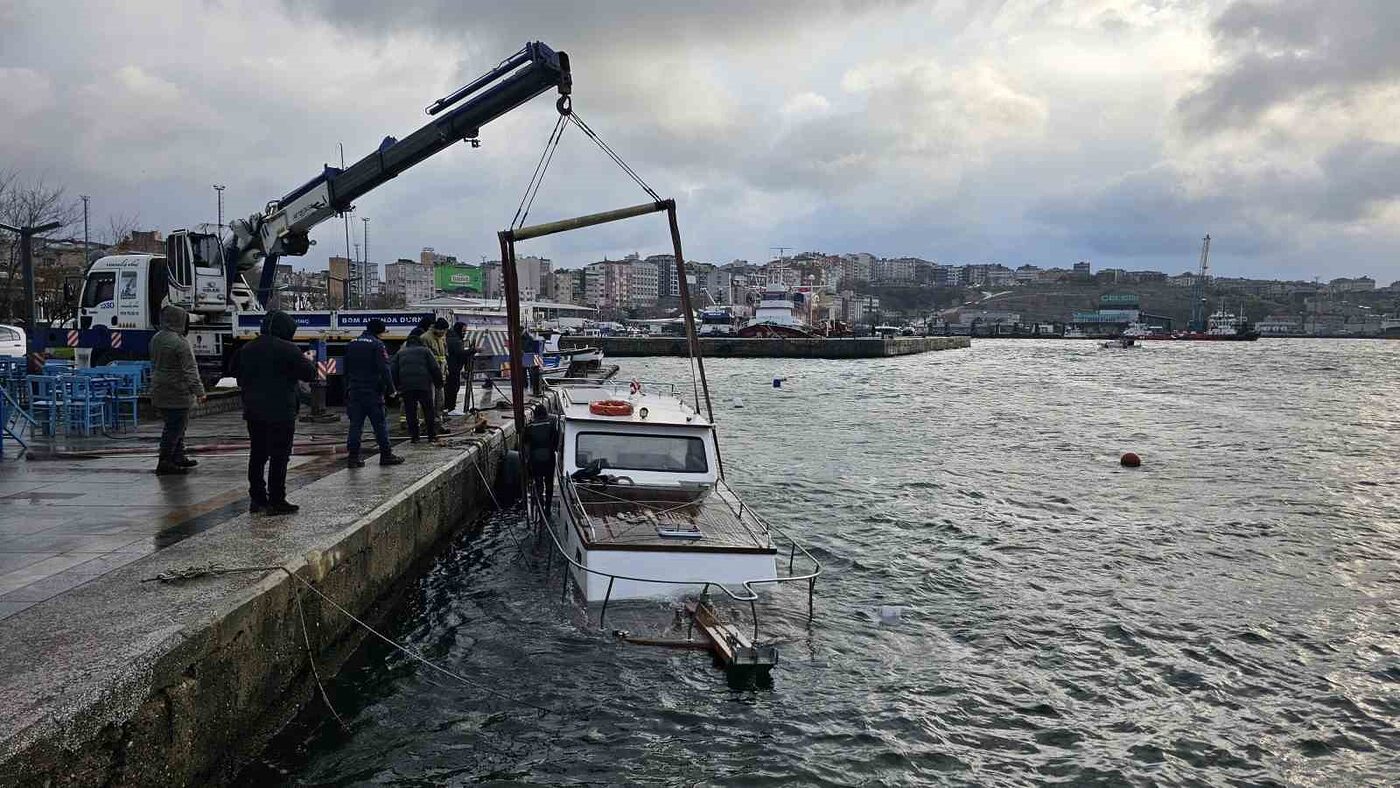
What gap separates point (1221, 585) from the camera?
451 inches

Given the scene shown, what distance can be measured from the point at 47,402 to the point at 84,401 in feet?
1.53

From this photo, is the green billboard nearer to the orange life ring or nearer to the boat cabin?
the orange life ring

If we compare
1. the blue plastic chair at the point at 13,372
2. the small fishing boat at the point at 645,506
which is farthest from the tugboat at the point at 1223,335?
the blue plastic chair at the point at 13,372

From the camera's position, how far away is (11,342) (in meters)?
25.2

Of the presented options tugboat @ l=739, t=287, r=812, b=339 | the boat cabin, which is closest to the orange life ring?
the boat cabin

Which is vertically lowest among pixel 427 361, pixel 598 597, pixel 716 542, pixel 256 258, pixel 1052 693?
pixel 1052 693

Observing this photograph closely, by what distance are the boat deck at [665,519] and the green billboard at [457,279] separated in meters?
126

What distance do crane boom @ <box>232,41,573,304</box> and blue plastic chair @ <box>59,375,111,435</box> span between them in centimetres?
716

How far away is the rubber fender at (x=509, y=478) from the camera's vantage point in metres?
13.5

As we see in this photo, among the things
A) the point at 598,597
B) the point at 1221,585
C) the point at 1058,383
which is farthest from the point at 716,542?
the point at 1058,383

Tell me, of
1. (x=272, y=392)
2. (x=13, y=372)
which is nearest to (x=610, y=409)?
(x=272, y=392)

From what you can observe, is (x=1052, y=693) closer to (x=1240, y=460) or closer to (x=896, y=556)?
(x=896, y=556)

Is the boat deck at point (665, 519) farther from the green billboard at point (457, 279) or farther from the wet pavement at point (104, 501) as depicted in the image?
the green billboard at point (457, 279)

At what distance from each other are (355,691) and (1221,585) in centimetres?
1027
